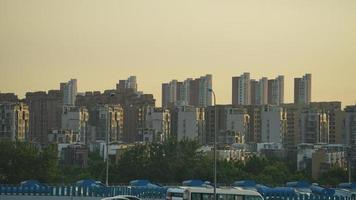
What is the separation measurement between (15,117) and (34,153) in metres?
66.1

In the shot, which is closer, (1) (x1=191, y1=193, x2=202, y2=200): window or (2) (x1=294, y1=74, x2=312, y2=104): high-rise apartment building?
(1) (x1=191, y1=193, x2=202, y2=200): window

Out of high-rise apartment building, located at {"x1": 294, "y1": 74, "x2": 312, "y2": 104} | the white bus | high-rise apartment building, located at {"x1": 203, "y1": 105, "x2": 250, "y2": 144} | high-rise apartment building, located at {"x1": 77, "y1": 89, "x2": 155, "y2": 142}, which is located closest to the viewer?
the white bus

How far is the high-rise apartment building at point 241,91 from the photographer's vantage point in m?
172

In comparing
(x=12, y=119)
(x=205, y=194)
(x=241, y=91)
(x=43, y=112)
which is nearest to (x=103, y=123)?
(x=12, y=119)

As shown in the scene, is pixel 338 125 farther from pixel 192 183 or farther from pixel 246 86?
pixel 192 183

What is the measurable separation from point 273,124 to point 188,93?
34.4 metres

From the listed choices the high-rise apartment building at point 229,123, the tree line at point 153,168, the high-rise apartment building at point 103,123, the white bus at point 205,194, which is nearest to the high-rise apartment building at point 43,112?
the high-rise apartment building at point 103,123

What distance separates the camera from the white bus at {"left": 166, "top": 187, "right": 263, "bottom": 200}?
38.1 metres

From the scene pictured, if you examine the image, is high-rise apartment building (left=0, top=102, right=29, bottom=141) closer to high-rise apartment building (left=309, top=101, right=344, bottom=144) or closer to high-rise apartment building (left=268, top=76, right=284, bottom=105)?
high-rise apartment building (left=309, top=101, right=344, bottom=144)

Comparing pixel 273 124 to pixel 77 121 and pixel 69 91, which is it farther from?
pixel 69 91

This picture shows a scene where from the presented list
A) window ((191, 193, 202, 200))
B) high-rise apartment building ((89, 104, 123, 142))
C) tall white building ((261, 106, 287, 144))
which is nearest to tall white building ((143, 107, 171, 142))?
high-rise apartment building ((89, 104, 123, 142))

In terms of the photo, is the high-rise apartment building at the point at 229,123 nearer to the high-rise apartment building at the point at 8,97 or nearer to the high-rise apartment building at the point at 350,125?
the high-rise apartment building at the point at 350,125

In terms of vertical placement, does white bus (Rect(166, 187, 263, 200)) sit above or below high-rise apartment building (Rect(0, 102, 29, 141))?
below

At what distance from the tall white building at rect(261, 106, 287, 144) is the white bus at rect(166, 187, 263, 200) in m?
104
